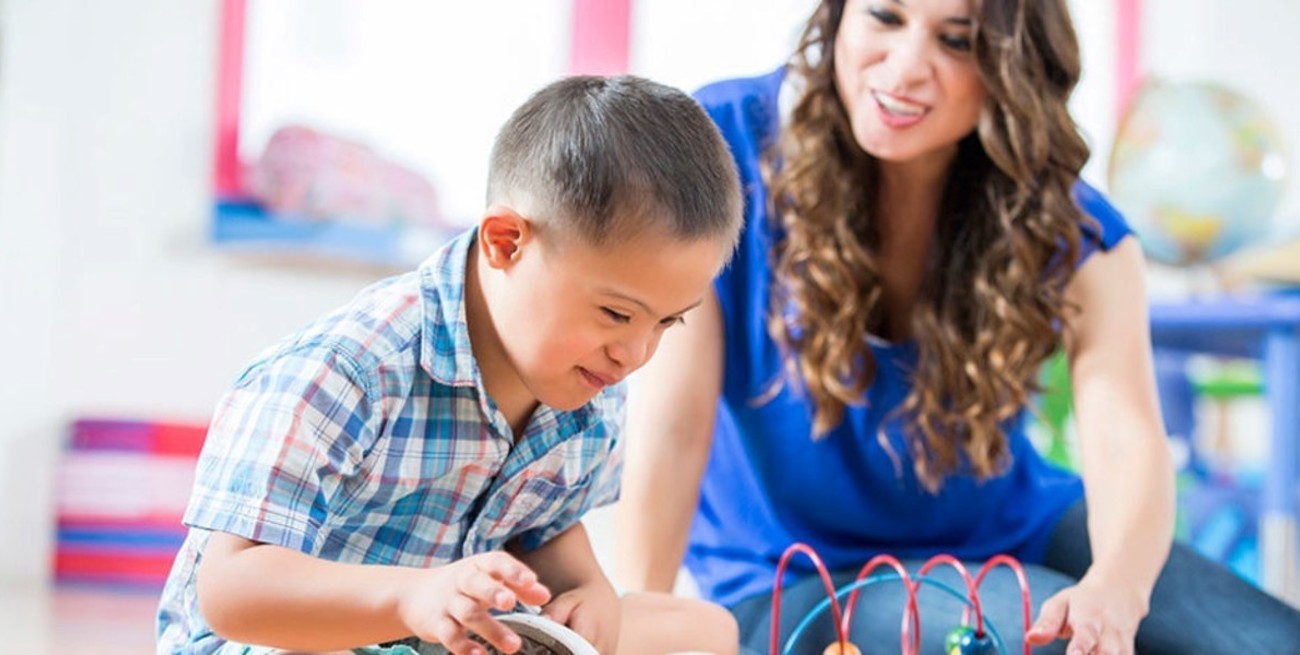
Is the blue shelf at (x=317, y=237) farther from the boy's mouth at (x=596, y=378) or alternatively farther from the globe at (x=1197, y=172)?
the boy's mouth at (x=596, y=378)

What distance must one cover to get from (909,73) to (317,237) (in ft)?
6.41

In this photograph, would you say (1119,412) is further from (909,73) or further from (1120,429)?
(909,73)

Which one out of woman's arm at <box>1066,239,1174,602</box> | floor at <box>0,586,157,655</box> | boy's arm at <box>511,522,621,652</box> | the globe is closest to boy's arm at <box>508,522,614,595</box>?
boy's arm at <box>511,522,621,652</box>

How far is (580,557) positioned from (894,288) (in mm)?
547

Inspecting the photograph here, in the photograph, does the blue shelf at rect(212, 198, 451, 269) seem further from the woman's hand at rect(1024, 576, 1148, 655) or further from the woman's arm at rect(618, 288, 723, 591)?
the woman's hand at rect(1024, 576, 1148, 655)

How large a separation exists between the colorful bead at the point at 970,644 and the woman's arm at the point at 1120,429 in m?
0.15

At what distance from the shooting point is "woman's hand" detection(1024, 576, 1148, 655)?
112 centimetres

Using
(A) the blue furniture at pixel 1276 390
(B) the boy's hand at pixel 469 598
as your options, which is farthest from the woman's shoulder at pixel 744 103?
(A) the blue furniture at pixel 1276 390

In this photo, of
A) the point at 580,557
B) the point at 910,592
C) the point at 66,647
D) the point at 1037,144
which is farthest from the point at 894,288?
the point at 66,647

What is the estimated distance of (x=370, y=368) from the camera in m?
0.96

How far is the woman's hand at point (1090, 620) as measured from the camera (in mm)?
1125

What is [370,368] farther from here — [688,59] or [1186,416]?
[1186,416]

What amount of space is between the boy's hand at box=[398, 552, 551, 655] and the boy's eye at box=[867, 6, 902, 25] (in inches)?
31.3

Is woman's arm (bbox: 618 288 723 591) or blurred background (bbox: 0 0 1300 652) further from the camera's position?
blurred background (bbox: 0 0 1300 652)
